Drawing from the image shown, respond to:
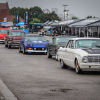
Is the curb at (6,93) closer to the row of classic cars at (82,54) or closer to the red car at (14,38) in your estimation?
the row of classic cars at (82,54)

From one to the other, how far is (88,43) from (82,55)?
1.54 metres

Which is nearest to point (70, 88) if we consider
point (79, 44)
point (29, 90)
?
point (29, 90)

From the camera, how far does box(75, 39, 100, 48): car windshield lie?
11.9 metres

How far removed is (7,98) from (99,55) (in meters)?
4.83

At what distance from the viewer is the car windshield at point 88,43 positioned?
38.9 ft

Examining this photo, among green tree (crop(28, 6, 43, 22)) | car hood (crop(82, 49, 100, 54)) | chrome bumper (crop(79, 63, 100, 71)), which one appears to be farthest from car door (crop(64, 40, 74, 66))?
green tree (crop(28, 6, 43, 22))

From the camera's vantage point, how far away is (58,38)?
18391mm

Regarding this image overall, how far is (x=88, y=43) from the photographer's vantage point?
12000 mm

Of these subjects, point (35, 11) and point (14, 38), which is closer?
point (14, 38)

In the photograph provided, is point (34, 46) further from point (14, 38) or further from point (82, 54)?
point (82, 54)

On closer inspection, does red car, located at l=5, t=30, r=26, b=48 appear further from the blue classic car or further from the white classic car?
the white classic car

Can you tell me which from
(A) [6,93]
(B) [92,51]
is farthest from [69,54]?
(A) [6,93]

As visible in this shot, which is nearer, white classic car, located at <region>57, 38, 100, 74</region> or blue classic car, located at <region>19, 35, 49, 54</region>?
white classic car, located at <region>57, 38, 100, 74</region>

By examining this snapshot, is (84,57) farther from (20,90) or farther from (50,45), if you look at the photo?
(50,45)
